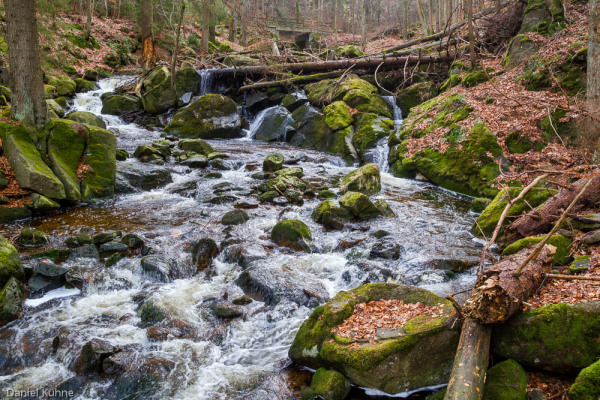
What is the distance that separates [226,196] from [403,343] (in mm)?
7559

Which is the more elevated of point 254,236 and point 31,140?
point 31,140

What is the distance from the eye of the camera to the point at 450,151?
Answer: 11828 millimetres

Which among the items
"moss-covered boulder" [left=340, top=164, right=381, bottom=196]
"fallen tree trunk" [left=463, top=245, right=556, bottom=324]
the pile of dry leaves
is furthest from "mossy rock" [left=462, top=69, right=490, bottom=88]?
the pile of dry leaves

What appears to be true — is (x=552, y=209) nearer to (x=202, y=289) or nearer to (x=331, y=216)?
(x=331, y=216)

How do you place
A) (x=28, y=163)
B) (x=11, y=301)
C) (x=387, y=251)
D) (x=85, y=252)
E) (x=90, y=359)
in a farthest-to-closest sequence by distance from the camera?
(x=28, y=163) → (x=387, y=251) → (x=85, y=252) → (x=11, y=301) → (x=90, y=359)

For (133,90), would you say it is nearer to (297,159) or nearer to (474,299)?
(297,159)

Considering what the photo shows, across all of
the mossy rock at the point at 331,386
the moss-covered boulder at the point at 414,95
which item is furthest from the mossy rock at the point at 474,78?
the mossy rock at the point at 331,386

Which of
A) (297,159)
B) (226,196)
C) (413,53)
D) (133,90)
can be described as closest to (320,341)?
(226,196)

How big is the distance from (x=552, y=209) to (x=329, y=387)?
212 inches

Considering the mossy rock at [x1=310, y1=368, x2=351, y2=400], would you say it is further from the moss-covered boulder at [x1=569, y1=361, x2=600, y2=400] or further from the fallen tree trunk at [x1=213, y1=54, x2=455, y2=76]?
the fallen tree trunk at [x1=213, y1=54, x2=455, y2=76]

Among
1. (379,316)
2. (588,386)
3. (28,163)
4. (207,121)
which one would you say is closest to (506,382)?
(588,386)

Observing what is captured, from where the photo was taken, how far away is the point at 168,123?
17.5 m

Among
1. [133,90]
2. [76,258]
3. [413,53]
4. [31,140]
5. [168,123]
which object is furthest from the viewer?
[133,90]

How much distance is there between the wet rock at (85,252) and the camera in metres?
7.09
